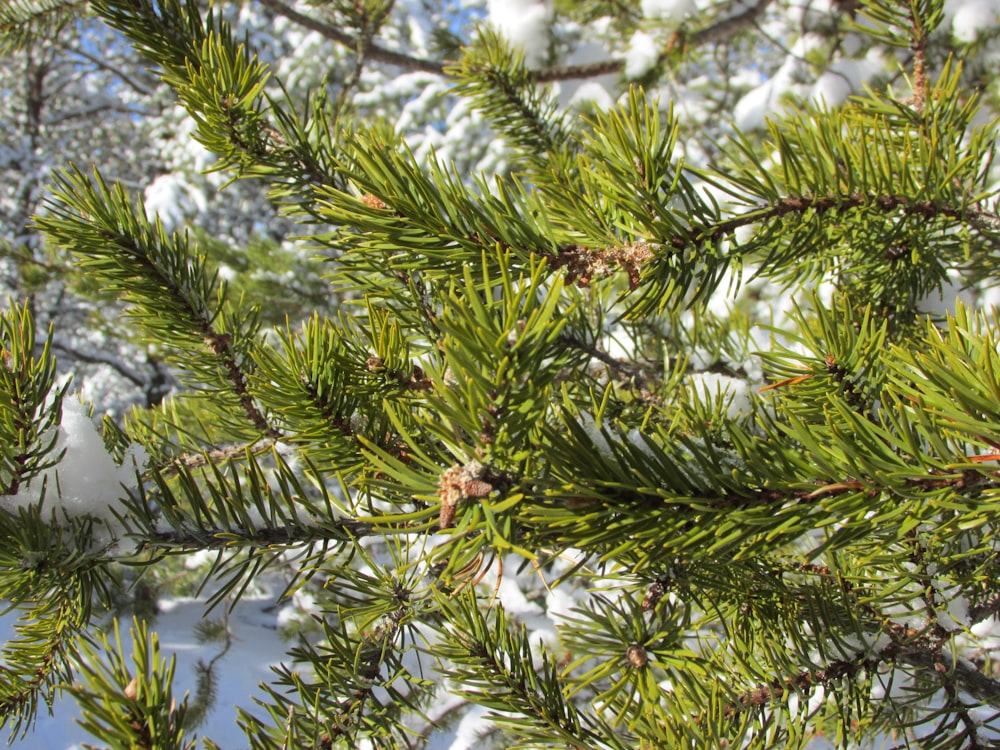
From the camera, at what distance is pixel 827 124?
55 centimetres

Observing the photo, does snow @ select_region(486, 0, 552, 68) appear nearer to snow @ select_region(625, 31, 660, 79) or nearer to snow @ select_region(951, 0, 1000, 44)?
snow @ select_region(625, 31, 660, 79)

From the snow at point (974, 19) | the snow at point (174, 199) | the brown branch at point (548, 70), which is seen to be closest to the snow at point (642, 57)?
the brown branch at point (548, 70)

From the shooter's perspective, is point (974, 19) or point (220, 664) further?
point (220, 664)

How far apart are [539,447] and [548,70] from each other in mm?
1835

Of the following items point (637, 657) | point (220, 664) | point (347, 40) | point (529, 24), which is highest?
point (529, 24)

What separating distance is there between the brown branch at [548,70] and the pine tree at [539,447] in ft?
3.07

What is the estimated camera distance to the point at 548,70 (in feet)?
6.19

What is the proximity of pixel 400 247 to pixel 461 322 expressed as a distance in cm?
20

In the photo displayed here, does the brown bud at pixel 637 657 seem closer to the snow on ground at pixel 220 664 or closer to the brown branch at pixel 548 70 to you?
the brown branch at pixel 548 70

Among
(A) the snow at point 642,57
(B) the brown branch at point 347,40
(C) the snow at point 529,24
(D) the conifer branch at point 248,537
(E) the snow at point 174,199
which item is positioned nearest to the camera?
(D) the conifer branch at point 248,537

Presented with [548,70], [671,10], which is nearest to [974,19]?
[671,10]

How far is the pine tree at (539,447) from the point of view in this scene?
1.06 feet

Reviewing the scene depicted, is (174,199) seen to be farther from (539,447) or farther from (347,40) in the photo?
(539,447)

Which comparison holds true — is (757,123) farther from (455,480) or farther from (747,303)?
(455,480)
